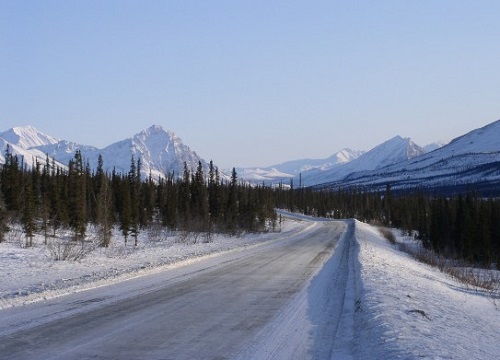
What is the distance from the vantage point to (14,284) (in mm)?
14602

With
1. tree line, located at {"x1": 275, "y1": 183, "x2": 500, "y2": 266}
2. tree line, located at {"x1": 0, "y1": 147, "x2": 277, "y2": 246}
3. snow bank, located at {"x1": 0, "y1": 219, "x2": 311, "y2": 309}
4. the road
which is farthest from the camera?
tree line, located at {"x1": 275, "y1": 183, "x2": 500, "y2": 266}

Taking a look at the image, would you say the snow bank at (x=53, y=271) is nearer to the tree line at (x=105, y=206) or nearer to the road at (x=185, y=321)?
the road at (x=185, y=321)

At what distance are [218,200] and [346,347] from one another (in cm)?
6220

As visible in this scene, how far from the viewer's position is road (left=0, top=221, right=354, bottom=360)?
291 inches

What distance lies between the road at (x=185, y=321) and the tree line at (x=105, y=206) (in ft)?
60.0

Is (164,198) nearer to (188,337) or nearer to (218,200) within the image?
(218,200)

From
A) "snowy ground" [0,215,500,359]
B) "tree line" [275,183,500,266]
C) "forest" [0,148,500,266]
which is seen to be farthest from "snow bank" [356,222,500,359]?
"tree line" [275,183,500,266]

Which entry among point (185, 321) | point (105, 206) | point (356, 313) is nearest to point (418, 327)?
point (356, 313)

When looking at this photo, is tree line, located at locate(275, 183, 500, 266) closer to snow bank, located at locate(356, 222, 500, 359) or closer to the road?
snow bank, located at locate(356, 222, 500, 359)

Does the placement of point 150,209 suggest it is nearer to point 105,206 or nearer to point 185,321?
point 105,206

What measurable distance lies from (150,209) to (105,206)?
2987 cm

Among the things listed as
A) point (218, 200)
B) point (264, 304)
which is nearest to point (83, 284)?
point (264, 304)

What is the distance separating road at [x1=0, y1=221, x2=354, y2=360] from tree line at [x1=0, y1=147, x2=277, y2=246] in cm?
1828

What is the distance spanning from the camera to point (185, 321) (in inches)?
372
